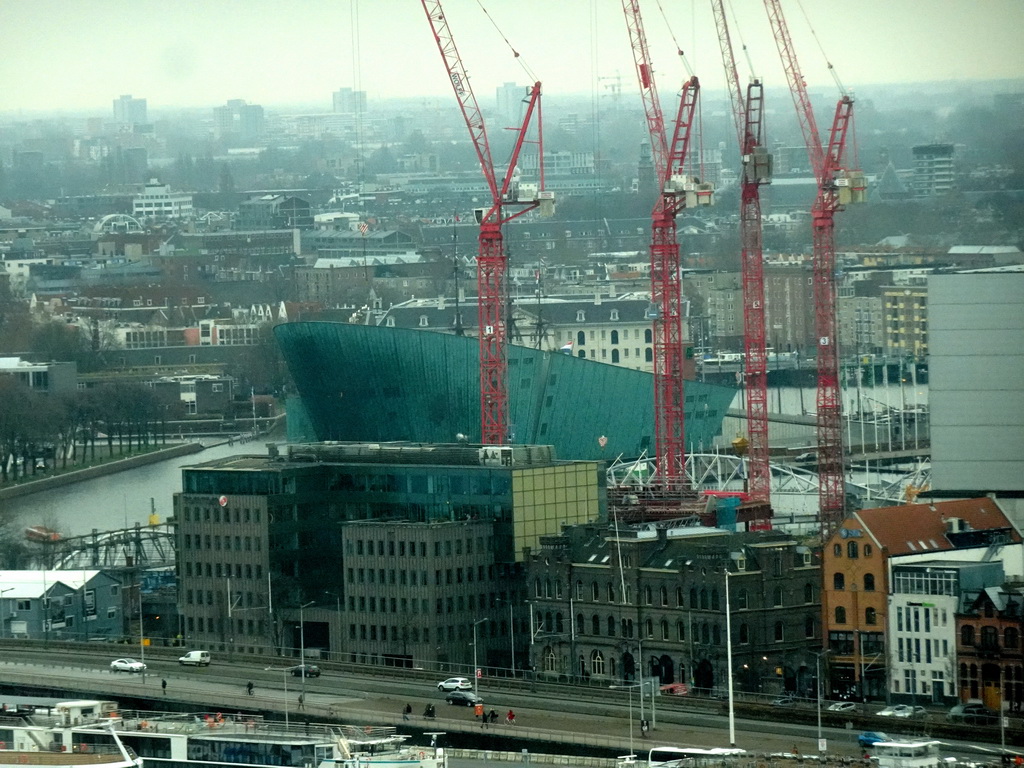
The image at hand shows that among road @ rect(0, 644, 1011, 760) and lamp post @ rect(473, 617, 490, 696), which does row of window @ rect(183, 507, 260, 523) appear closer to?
road @ rect(0, 644, 1011, 760)

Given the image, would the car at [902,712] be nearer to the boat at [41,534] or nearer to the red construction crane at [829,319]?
the red construction crane at [829,319]

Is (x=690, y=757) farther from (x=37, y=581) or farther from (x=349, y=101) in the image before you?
(x=349, y=101)

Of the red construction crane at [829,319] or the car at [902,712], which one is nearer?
the car at [902,712]

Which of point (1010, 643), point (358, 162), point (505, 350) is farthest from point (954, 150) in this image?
point (358, 162)

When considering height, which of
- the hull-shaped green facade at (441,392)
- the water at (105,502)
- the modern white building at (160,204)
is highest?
the modern white building at (160,204)

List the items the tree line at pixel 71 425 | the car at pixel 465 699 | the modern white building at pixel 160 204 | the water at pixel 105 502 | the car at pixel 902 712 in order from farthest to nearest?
the modern white building at pixel 160 204
the tree line at pixel 71 425
the water at pixel 105 502
the car at pixel 465 699
the car at pixel 902 712

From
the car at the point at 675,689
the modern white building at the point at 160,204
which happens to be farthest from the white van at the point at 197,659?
the modern white building at the point at 160,204

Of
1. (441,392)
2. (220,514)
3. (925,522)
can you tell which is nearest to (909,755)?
(925,522)

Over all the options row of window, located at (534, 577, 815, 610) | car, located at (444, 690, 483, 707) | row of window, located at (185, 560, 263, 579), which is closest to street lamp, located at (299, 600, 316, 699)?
row of window, located at (185, 560, 263, 579)
